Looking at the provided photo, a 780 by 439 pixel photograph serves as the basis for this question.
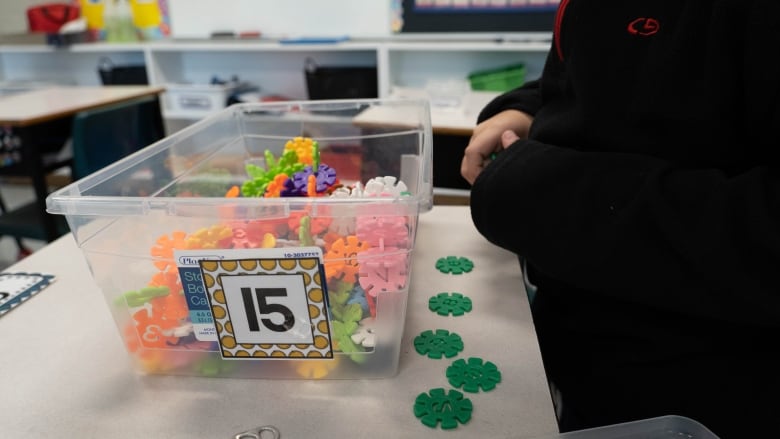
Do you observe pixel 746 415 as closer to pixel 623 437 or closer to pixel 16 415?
pixel 623 437

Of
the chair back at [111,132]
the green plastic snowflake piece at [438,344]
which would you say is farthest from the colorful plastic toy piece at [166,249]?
the chair back at [111,132]

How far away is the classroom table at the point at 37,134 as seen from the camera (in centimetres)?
161

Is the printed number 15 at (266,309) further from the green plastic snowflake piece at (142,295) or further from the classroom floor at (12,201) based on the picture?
the classroom floor at (12,201)

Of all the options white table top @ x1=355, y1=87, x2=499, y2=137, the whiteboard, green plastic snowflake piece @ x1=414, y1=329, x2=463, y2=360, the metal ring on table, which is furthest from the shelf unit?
the metal ring on table

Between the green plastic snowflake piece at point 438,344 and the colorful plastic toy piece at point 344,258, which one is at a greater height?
the colorful plastic toy piece at point 344,258

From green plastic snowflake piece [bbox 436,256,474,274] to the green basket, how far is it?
6.13 ft

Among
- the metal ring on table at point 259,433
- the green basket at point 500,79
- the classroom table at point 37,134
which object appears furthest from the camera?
the green basket at point 500,79

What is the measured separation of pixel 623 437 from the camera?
37 cm

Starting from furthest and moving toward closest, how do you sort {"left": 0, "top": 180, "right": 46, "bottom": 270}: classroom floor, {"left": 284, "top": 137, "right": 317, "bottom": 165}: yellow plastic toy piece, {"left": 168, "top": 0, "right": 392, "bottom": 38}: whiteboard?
{"left": 168, "top": 0, "right": 392, "bottom": 38}: whiteboard → {"left": 0, "top": 180, "right": 46, "bottom": 270}: classroom floor → {"left": 284, "top": 137, "right": 317, "bottom": 165}: yellow plastic toy piece

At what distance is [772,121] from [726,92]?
0.15ft

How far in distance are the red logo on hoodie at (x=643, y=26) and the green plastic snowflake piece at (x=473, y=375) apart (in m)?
0.34

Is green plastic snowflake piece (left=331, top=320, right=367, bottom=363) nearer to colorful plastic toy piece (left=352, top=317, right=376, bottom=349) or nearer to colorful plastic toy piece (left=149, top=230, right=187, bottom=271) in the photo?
colorful plastic toy piece (left=352, top=317, right=376, bottom=349)

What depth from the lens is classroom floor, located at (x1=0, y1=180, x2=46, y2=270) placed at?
2223 mm

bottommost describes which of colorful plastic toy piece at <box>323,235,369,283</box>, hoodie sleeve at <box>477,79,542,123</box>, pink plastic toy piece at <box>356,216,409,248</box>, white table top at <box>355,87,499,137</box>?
white table top at <box>355,87,499,137</box>
